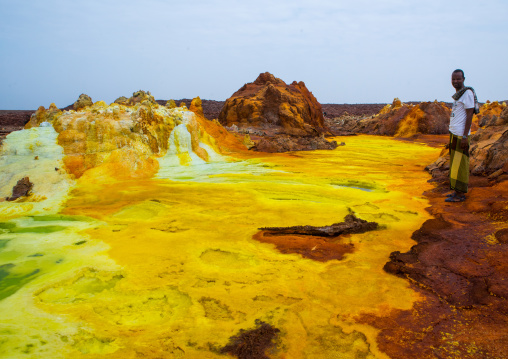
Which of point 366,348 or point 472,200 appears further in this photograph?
point 472,200

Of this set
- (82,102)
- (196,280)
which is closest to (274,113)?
(82,102)

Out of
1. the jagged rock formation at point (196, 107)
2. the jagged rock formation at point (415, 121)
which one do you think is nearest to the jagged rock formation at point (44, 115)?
the jagged rock formation at point (196, 107)

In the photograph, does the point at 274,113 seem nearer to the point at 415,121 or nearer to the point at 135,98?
the point at 415,121

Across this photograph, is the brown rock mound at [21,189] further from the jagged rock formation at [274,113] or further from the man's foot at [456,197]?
the jagged rock formation at [274,113]

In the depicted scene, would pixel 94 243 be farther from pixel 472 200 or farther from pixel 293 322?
pixel 472 200

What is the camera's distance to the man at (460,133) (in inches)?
180

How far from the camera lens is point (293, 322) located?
227cm

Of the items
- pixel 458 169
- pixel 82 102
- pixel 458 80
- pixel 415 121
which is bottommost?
pixel 458 169

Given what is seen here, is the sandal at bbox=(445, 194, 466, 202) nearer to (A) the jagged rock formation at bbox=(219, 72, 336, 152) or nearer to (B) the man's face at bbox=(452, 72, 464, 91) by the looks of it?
(B) the man's face at bbox=(452, 72, 464, 91)

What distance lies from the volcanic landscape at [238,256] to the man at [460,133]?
197 millimetres

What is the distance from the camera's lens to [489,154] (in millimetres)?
5754

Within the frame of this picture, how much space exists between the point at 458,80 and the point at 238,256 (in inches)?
140

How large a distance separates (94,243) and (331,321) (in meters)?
2.44

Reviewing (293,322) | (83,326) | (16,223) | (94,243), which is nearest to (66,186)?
(16,223)
